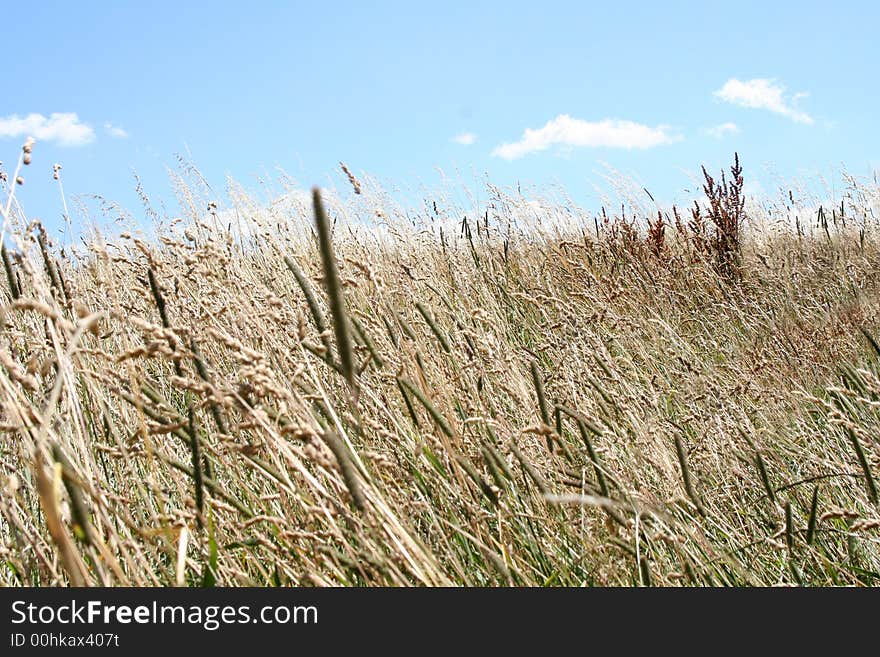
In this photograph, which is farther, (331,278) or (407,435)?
(407,435)

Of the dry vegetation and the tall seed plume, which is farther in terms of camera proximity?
the dry vegetation

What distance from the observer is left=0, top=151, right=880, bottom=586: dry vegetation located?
1.15 metres

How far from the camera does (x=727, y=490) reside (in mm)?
1913

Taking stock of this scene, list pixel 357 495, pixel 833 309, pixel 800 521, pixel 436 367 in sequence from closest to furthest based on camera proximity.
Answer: pixel 357 495 → pixel 800 521 → pixel 436 367 → pixel 833 309

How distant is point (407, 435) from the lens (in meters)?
1.82

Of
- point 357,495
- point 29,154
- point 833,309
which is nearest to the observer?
point 357,495

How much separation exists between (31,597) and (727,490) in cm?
170

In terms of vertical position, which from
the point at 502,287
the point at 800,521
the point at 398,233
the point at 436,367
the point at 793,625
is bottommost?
the point at 793,625

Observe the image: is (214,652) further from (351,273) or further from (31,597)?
(351,273)

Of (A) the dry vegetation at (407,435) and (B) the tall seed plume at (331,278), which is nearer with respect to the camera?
(B) the tall seed plume at (331,278)

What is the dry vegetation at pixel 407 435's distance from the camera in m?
1.15

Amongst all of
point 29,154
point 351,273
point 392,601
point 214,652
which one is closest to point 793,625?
point 392,601

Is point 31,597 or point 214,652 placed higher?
point 31,597

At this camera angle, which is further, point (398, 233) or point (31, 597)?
point (398, 233)
